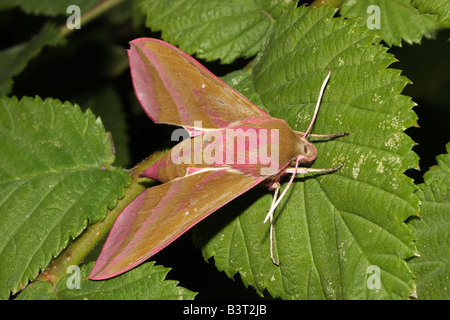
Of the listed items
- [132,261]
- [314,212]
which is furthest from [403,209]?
[132,261]

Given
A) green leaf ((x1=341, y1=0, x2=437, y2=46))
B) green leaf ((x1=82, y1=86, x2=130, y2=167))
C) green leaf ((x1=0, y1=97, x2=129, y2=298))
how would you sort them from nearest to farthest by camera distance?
green leaf ((x1=0, y1=97, x2=129, y2=298)) → green leaf ((x1=341, y1=0, x2=437, y2=46)) → green leaf ((x1=82, y1=86, x2=130, y2=167))

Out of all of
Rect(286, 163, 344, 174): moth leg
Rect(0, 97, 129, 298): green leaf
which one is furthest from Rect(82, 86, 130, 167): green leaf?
Rect(286, 163, 344, 174): moth leg

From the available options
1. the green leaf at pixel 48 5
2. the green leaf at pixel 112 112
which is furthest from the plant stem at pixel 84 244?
the green leaf at pixel 48 5

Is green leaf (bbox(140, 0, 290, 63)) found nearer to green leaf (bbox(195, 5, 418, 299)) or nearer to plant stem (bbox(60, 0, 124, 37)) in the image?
green leaf (bbox(195, 5, 418, 299))

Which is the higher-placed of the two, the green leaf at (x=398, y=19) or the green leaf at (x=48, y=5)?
the green leaf at (x=48, y=5)

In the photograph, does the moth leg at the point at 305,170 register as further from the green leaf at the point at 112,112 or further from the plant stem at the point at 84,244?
the green leaf at the point at 112,112

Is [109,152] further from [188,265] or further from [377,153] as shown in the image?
[377,153]
